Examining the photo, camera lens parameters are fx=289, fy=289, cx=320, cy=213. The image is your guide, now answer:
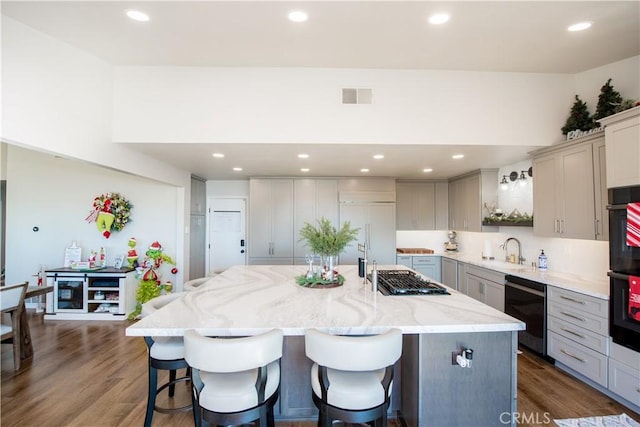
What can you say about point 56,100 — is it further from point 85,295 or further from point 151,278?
point 85,295

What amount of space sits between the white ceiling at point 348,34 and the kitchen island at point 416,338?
193cm

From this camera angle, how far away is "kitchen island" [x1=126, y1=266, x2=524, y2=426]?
166cm

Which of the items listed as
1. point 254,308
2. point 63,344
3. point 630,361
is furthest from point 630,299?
point 63,344

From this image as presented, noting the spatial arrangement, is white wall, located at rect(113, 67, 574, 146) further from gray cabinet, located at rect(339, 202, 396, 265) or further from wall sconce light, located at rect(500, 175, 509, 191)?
gray cabinet, located at rect(339, 202, 396, 265)

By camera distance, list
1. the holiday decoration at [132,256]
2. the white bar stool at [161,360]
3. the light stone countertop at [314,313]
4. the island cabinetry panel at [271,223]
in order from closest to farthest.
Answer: the light stone countertop at [314,313]
the white bar stool at [161,360]
the holiday decoration at [132,256]
the island cabinetry panel at [271,223]

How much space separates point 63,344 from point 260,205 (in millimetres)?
3213

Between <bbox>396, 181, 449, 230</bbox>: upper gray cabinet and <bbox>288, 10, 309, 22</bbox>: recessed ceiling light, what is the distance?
403 cm

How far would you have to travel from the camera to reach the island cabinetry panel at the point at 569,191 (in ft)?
9.04

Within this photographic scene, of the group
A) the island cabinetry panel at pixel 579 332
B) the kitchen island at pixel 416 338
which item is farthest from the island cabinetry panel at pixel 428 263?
the kitchen island at pixel 416 338

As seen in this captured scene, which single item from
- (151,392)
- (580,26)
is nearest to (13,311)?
(151,392)

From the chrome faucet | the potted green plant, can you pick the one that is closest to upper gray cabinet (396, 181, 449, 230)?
the chrome faucet

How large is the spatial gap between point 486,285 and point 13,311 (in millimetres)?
5461

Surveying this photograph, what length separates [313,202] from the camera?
5328mm

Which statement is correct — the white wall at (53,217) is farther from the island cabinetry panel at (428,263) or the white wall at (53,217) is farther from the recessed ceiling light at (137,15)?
the island cabinetry panel at (428,263)
